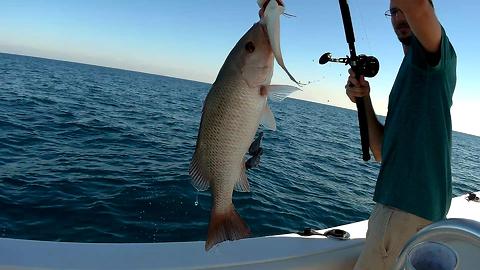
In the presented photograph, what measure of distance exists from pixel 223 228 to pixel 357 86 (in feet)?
5.06

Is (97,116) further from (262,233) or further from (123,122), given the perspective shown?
(262,233)

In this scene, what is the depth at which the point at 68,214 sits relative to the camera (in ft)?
20.6

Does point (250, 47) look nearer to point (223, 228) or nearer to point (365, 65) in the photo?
point (223, 228)

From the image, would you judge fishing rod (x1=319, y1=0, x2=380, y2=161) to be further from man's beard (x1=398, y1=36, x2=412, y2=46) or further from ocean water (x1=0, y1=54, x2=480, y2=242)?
ocean water (x1=0, y1=54, x2=480, y2=242)

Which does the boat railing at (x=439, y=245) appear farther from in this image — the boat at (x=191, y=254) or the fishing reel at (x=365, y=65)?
the fishing reel at (x=365, y=65)

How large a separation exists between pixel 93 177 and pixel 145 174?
3.63 feet

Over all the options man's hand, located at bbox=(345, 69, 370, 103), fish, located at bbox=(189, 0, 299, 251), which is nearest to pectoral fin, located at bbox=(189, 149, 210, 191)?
fish, located at bbox=(189, 0, 299, 251)

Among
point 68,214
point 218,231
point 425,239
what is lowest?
point 68,214

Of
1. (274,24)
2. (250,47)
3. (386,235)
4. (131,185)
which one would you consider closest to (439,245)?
(274,24)

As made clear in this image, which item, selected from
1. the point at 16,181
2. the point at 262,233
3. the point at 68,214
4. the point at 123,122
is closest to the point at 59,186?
the point at 16,181

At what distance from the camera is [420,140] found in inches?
94.7

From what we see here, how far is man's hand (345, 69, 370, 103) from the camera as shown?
297 centimetres

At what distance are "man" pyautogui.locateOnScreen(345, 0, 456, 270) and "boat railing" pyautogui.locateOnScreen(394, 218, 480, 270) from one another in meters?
1.18

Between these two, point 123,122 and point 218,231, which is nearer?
point 218,231
